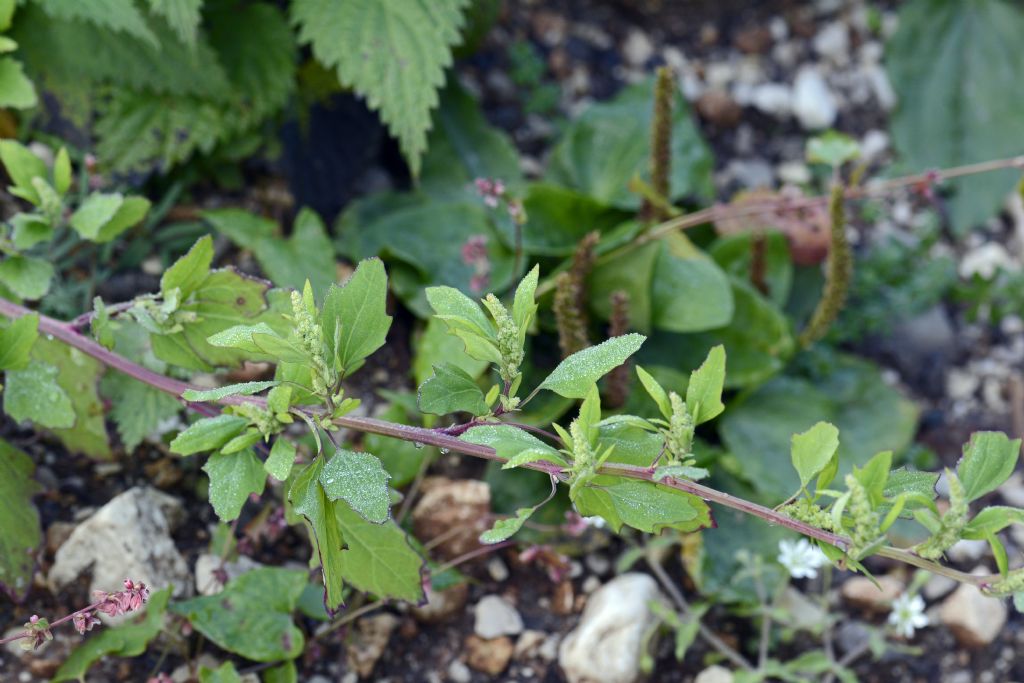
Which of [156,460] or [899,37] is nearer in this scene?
[156,460]

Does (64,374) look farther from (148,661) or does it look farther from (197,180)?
(197,180)

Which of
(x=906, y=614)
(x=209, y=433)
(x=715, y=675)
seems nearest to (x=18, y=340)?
(x=209, y=433)

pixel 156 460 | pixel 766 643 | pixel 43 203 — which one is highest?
pixel 43 203

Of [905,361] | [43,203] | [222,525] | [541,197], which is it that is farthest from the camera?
[905,361]

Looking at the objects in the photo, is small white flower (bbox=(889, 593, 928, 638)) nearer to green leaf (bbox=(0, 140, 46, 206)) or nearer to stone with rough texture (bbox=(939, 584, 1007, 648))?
stone with rough texture (bbox=(939, 584, 1007, 648))

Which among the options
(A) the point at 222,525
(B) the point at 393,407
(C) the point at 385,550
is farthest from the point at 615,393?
(A) the point at 222,525

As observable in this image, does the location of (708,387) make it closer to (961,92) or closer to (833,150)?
(833,150)

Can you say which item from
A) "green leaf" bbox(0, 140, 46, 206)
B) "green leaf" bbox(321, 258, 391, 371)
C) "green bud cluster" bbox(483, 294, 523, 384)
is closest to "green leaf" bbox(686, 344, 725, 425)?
"green bud cluster" bbox(483, 294, 523, 384)
